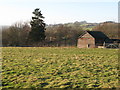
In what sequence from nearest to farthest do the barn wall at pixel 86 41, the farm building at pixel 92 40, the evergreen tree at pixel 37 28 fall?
the farm building at pixel 92 40 → the barn wall at pixel 86 41 → the evergreen tree at pixel 37 28

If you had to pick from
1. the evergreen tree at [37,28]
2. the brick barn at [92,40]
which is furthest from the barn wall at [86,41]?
the evergreen tree at [37,28]

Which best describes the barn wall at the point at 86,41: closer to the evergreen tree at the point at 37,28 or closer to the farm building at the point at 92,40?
the farm building at the point at 92,40

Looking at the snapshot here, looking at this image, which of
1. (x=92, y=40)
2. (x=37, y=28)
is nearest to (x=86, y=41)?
(x=92, y=40)

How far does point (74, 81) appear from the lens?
7.79m

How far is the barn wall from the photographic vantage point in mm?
44094

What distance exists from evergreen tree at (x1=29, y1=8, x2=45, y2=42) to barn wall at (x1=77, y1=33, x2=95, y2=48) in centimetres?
1106

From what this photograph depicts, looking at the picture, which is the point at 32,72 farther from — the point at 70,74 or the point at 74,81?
the point at 74,81

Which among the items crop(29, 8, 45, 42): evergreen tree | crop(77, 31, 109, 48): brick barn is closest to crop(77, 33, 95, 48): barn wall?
crop(77, 31, 109, 48): brick barn

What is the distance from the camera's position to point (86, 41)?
45.3 meters

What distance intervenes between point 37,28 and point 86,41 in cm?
1406

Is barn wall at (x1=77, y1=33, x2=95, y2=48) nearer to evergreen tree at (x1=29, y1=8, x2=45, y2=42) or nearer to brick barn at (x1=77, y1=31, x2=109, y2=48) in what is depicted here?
brick barn at (x1=77, y1=31, x2=109, y2=48)

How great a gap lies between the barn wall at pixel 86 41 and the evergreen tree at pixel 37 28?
436 inches

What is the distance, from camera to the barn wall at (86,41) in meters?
44.1

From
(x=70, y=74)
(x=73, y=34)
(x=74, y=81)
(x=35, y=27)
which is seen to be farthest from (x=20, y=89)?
(x=73, y=34)
